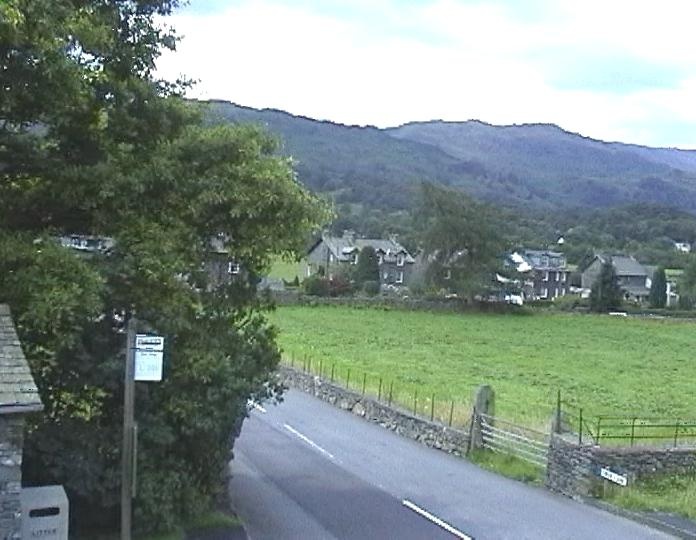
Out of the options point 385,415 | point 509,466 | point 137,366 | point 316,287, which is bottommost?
point 509,466

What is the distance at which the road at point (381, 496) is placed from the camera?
1920 cm

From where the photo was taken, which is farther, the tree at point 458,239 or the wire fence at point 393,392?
the tree at point 458,239

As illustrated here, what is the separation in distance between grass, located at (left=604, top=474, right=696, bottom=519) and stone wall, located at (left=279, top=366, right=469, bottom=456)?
532 cm

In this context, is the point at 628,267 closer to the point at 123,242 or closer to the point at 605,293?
the point at 605,293

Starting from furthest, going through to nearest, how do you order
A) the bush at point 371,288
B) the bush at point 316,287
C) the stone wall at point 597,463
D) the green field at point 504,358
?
the bush at point 371,288
the bush at point 316,287
the green field at point 504,358
the stone wall at point 597,463

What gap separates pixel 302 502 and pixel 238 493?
1.41 metres

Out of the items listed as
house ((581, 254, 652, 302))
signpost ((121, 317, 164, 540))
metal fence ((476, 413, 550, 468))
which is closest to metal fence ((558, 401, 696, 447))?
metal fence ((476, 413, 550, 468))

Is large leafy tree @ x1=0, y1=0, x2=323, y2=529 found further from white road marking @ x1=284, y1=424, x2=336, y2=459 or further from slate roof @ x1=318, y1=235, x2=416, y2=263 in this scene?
slate roof @ x1=318, y1=235, x2=416, y2=263

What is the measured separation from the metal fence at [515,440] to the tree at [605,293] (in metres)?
75.7

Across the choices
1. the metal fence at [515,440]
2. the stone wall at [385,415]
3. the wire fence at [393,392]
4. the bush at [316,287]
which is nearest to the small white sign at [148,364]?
the metal fence at [515,440]

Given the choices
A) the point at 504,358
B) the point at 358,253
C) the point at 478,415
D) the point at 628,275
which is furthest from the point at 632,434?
the point at 628,275

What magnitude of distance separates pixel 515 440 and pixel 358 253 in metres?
92.7

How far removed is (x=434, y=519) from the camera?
65.6 feet

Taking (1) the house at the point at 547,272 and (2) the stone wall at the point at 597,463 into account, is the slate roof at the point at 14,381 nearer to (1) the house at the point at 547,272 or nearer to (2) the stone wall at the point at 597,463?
(2) the stone wall at the point at 597,463
